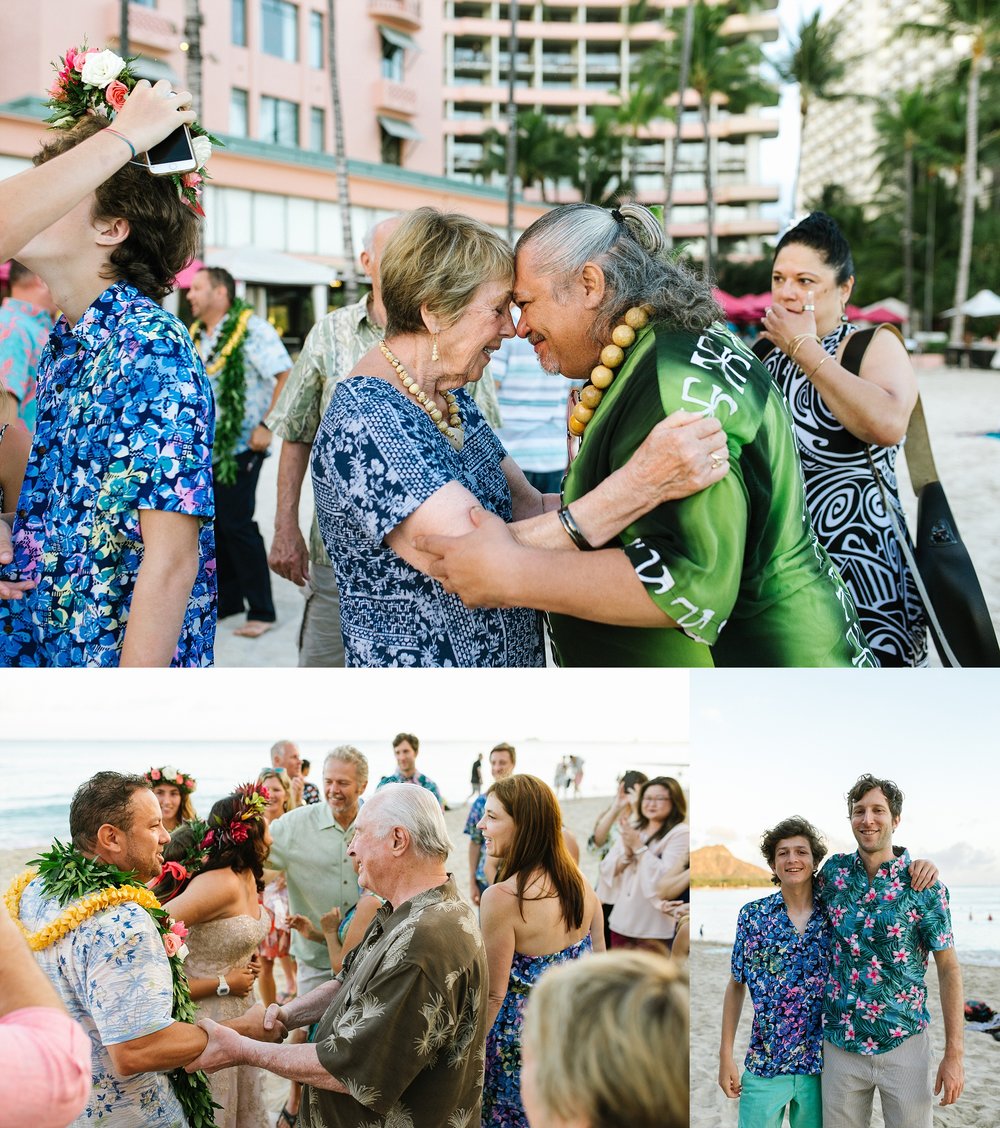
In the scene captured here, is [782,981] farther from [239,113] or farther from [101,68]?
[239,113]

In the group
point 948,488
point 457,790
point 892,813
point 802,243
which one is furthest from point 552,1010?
point 948,488

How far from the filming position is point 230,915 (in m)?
1.88

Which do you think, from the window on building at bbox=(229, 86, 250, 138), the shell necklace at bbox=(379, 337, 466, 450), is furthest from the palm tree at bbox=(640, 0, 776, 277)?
the shell necklace at bbox=(379, 337, 466, 450)

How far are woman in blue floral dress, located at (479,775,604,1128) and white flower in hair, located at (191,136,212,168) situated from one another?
1.15 m

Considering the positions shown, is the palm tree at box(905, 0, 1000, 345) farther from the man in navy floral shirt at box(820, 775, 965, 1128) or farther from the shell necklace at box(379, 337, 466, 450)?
the man in navy floral shirt at box(820, 775, 965, 1128)

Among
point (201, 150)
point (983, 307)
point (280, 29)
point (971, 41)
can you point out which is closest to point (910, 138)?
point (971, 41)

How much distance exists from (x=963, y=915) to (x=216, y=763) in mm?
1130

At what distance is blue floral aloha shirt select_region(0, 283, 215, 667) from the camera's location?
1.94 metres

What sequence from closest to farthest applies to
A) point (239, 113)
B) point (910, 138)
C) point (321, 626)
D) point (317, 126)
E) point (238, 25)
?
1. point (321, 626)
2. point (238, 25)
3. point (239, 113)
4. point (317, 126)
5. point (910, 138)

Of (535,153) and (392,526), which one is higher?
(535,153)

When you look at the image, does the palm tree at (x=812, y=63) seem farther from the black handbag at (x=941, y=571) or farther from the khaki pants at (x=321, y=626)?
the black handbag at (x=941, y=571)

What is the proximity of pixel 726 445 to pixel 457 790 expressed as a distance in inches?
25.2

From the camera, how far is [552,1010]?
4.94 feet

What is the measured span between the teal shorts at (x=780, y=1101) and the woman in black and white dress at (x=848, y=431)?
120cm
